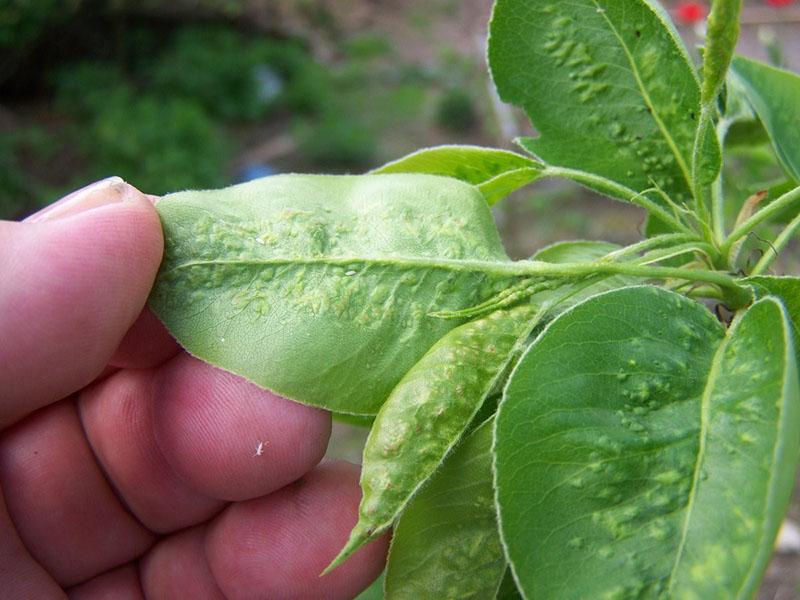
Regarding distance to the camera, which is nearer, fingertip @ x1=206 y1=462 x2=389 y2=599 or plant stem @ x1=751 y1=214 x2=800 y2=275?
plant stem @ x1=751 y1=214 x2=800 y2=275

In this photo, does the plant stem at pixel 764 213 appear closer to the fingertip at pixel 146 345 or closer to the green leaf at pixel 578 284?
the green leaf at pixel 578 284

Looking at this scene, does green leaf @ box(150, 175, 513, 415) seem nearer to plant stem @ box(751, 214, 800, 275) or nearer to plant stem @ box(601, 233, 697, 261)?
plant stem @ box(601, 233, 697, 261)

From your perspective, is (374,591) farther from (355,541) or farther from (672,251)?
(672,251)

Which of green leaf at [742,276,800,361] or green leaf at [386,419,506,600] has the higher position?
green leaf at [742,276,800,361]

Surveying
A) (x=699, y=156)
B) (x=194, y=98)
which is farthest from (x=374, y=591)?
(x=194, y=98)

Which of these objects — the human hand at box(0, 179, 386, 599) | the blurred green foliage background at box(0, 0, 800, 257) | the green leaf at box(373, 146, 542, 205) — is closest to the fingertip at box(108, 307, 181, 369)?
the human hand at box(0, 179, 386, 599)

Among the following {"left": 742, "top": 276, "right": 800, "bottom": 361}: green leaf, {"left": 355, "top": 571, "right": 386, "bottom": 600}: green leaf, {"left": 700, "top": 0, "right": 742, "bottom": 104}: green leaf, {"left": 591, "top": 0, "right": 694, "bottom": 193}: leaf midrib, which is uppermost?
{"left": 700, "top": 0, "right": 742, "bottom": 104}: green leaf
